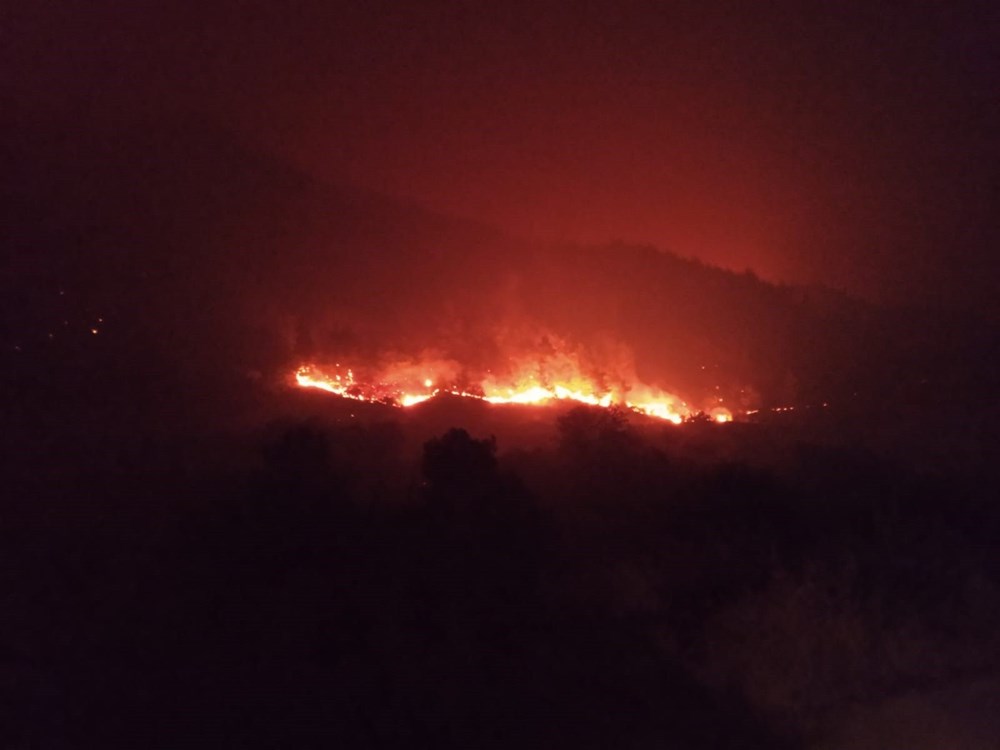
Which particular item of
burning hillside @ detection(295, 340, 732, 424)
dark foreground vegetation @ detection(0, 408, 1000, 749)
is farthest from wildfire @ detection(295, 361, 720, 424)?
dark foreground vegetation @ detection(0, 408, 1000, 749)

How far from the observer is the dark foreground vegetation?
261 inches

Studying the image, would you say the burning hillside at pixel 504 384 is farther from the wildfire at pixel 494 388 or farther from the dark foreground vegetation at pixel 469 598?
the dark foreground vegetation at pixel 469 598

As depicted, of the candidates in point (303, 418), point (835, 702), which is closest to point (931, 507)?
point (835, 702)

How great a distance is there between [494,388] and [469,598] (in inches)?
179

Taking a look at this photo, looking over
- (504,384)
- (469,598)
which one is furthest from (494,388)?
(469,598)

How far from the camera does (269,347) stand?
1190 cm

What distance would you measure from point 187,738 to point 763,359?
1008 centimetres

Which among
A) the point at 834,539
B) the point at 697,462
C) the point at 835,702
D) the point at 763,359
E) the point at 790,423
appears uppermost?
the point at 763,359

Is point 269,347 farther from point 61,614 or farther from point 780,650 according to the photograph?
point 780,650

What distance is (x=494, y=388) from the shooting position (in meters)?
11.5

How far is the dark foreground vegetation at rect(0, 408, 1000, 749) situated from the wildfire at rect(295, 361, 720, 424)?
6.16 ft

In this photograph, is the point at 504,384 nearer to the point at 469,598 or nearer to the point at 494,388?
the point at 494,388

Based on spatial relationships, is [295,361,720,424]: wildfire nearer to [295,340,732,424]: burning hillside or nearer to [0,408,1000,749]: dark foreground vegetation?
[295,340,732,424]: burning hillside

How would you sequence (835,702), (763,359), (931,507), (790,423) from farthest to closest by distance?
(763,359), (790,423), (931,507), (835,702)
